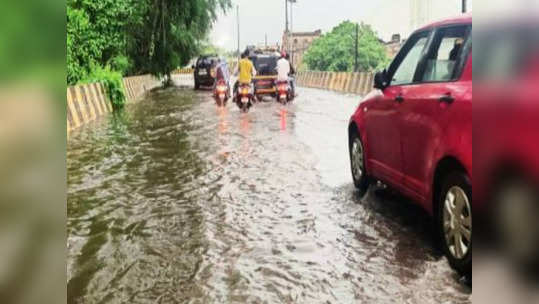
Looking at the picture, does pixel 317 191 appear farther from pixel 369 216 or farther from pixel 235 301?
pixel 235 301

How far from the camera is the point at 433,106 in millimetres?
4434

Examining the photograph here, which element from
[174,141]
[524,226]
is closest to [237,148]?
[174,141]

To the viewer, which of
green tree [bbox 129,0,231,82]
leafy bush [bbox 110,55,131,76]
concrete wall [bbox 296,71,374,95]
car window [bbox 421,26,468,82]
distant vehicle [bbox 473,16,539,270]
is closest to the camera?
distant vehicle [bbox 473,16,539,270]

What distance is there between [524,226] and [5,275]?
3.72 ft

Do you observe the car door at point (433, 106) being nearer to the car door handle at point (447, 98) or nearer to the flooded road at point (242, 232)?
the car door handle at point (447, 98)

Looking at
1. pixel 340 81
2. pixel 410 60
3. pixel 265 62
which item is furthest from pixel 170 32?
pixel 410 60

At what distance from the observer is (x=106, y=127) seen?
15250 mm

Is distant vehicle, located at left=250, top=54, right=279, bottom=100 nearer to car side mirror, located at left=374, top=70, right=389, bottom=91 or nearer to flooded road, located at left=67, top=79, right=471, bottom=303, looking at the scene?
flooded road, located at left=67, top=79, right=471, bottom=303

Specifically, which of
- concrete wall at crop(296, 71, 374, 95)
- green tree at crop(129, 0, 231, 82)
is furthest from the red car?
green tree at crop(129, 0, 231, 82)

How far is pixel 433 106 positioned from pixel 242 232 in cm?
206

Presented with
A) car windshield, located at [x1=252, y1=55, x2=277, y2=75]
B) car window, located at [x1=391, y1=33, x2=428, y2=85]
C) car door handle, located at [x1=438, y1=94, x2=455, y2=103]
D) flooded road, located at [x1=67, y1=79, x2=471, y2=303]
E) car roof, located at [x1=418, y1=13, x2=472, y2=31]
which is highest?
car windshield, located at [x1=252, y1=55, x2=277, y2=75]

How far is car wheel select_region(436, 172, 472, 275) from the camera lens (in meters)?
3.91

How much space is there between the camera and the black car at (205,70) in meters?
36.9

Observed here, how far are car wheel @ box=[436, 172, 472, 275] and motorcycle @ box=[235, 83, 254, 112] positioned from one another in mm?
14844
